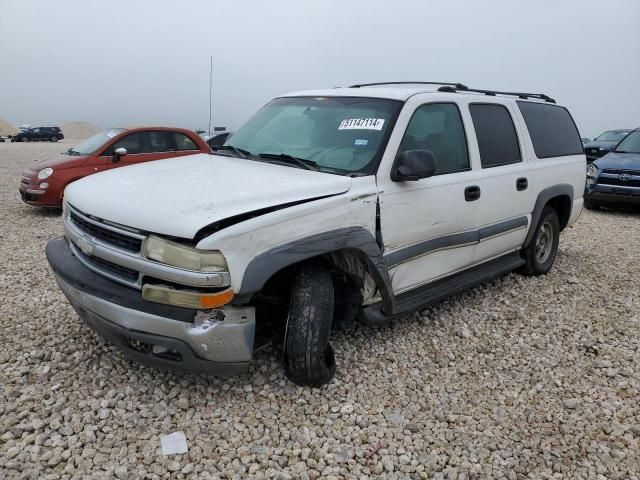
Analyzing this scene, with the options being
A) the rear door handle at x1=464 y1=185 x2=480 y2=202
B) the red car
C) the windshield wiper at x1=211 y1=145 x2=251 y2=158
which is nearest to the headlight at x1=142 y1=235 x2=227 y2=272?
the windshield wiper at x1=211 y1=145 x2=251 y2=158

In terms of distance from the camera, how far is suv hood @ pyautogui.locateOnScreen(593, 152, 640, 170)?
9695 millimetres

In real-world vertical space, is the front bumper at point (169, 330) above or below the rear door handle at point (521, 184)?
below

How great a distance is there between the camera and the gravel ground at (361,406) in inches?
102

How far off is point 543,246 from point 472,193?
2.10 metres

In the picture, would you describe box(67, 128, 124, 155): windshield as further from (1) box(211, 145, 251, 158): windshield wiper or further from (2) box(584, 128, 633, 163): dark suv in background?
(2) box(584, 128, 633, 163): dark suv in background

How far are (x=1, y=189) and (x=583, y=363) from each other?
12203mm

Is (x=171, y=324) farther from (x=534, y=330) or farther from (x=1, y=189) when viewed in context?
(x=1, y=189)

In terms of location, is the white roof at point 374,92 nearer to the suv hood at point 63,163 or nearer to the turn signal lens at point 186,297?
the turn signal lens at point 186,297

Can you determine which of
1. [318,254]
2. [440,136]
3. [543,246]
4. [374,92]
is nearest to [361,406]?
[318,254]

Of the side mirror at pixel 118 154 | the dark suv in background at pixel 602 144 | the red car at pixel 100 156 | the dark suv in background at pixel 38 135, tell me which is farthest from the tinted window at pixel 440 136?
the dark suv in background at pixel 38 135

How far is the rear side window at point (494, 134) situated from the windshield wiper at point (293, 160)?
1.59 metres

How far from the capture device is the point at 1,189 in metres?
11.6

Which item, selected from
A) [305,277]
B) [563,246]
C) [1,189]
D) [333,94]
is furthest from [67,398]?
[1,189]

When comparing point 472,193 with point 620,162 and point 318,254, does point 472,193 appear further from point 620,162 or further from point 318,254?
point 620,162
